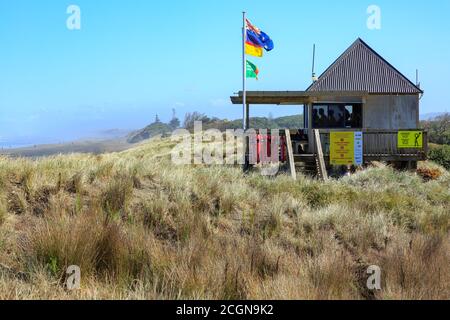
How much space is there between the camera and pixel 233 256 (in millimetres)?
5613

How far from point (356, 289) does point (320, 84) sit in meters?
21.9

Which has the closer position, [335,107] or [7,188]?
[7,188]

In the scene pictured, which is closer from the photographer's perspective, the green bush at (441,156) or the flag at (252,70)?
the flag at (252,70)

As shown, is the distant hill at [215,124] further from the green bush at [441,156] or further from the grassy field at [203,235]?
the grassy field at [203,235]

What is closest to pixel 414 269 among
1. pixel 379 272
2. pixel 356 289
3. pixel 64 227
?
pixel 379 272

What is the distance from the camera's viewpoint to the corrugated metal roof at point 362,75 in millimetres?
24875

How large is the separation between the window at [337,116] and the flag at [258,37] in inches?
146

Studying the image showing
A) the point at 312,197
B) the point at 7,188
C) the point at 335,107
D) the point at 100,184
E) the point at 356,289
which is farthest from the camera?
the point at 335,107

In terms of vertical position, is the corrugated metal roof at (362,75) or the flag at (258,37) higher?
the flag at (258,37)

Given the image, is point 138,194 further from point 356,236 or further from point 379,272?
point 379,272

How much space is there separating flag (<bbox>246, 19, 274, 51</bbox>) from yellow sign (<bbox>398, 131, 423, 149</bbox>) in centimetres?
747

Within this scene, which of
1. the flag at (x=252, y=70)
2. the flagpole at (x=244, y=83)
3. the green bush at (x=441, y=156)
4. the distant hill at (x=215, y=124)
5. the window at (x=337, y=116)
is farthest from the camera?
the distant hill at (x=215, y=124)

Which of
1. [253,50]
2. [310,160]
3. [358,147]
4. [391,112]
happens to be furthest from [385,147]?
[253,50]

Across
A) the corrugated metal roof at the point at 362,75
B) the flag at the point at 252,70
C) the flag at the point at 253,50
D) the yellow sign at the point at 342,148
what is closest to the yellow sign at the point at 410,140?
the yellow sign at the point at 342,148
